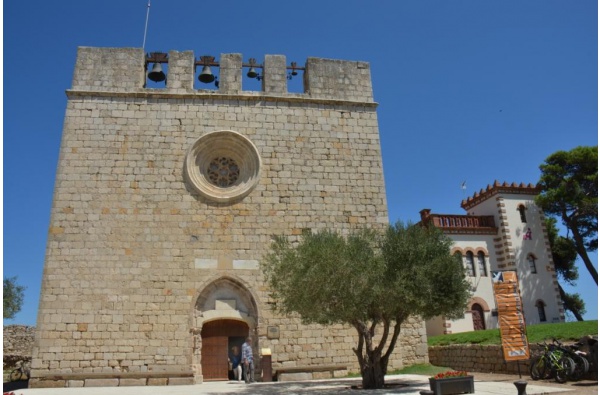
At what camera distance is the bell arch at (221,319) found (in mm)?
11594

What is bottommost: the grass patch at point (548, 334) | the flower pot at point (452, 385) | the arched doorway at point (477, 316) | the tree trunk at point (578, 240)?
the flower pot at point (452, 385)

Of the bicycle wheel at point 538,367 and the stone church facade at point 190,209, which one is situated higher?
the stone church facade at point 190,209

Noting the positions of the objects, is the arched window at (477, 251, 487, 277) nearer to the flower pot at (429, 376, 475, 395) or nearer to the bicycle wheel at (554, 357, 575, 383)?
the bicycle wheel at (554, 357, 575, 383)

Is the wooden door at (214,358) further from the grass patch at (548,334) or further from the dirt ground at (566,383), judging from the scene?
the grass patch at (548,334)

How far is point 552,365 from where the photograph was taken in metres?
9.11

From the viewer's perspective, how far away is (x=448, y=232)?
2159cm

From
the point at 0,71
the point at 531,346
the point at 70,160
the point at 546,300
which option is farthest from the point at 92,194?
the point at 546,300

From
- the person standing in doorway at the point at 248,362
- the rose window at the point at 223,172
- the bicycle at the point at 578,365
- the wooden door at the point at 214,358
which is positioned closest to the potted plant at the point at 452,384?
the bicycle at the point at 578,365

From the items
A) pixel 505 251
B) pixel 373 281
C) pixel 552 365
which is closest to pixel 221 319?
pixel 373 281

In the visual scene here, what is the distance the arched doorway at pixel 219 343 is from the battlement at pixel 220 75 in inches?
243

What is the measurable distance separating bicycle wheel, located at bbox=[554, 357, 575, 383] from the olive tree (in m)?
2.04

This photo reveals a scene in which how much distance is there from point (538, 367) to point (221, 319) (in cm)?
700

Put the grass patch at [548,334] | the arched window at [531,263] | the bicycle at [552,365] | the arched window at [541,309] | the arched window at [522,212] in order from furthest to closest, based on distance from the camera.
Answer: the arched window at [522,212], the arched window at [531,263], the arched window at [541,309], the grass patch at [548,334], the bicycle at [552,365]

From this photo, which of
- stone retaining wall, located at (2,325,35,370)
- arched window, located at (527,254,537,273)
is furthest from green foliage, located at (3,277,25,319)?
arched window, located at (527,254,537,273)
